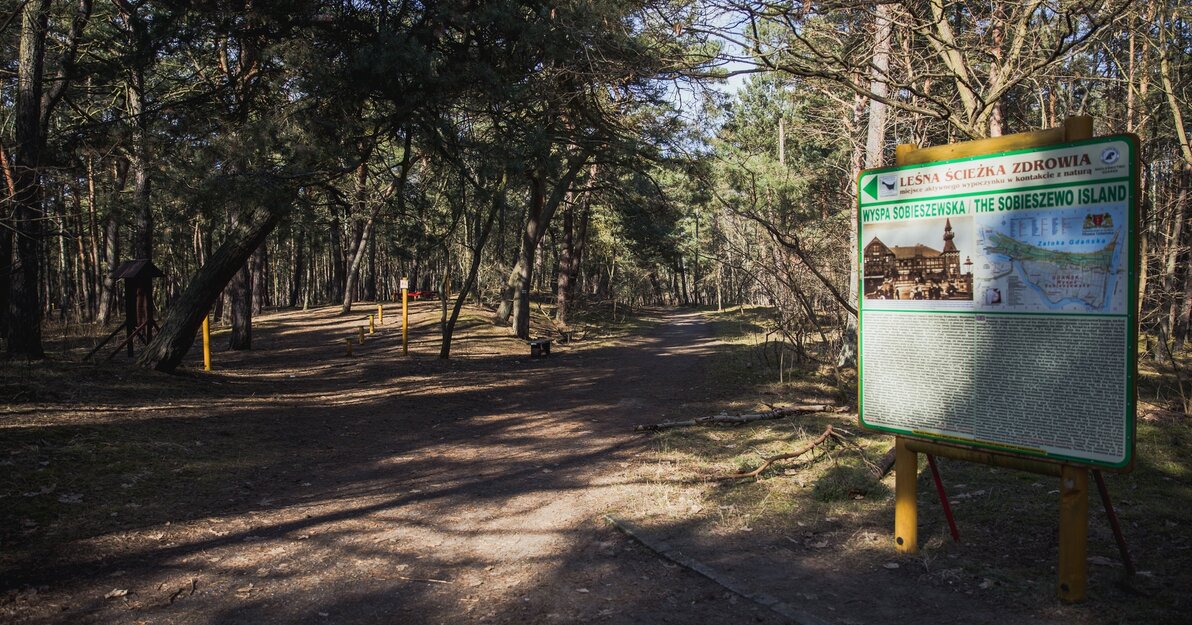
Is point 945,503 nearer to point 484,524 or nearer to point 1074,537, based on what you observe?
point 1074,537

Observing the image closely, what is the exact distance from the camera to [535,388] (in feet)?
51.2

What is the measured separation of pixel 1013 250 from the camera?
442cm

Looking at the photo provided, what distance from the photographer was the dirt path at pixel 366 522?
14.8 feet

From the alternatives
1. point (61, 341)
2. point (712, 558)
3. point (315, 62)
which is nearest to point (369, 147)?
point (315, 62)

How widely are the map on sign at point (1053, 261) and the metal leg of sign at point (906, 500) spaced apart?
1.21 meters

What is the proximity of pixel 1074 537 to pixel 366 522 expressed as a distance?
514cm

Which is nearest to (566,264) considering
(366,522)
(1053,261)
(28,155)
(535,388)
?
(535,388)

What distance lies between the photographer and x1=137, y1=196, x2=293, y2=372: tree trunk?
13.3 metres

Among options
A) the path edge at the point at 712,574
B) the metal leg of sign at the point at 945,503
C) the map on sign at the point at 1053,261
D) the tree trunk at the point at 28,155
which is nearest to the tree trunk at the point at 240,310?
the tree trunk at the point at 28,155

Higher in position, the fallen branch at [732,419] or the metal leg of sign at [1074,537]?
the metal leg of sign at [1074,537]

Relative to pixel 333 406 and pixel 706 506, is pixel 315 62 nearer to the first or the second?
pixel 333 406

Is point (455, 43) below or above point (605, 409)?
above

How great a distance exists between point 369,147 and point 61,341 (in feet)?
52.4

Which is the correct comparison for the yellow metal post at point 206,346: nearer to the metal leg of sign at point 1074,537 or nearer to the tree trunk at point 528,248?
the tree trunk at point 528,248
